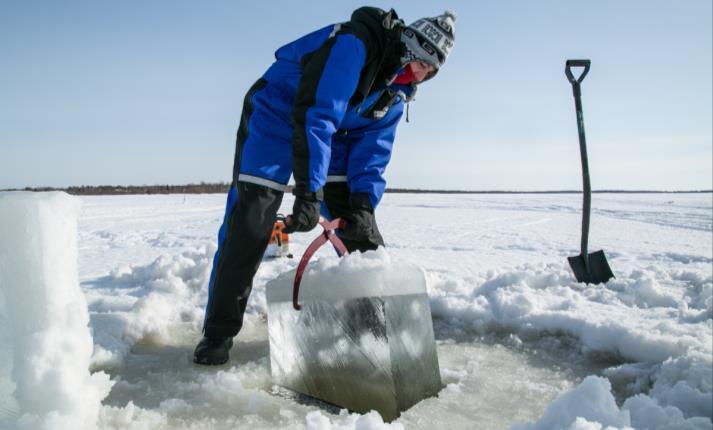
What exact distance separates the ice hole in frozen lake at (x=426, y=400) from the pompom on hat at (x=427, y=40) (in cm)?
121

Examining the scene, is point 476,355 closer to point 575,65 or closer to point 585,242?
point 585,242

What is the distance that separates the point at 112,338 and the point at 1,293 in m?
1.19

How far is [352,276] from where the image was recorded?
4.77 feet

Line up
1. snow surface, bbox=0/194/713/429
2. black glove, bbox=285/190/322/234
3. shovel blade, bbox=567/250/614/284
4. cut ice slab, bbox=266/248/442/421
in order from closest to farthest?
snow surface, bbox=0/194/713/429 → cut ice slab, bbox=266/248/442/421 → black glove, bbox=285/190/322/234 → shovel blade, bbox=567/250/614/284

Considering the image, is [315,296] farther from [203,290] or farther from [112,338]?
[203,290]

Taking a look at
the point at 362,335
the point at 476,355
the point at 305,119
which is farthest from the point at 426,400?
the point at 305,119

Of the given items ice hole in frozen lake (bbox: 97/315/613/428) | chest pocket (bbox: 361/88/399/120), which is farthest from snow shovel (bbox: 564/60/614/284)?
chest pocket (bbox: 361/88/399/120)

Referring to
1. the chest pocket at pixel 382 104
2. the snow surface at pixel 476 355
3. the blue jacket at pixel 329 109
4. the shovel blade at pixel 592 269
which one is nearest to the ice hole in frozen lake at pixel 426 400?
the snow surface at pixel 476 355

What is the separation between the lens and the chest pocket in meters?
2.18

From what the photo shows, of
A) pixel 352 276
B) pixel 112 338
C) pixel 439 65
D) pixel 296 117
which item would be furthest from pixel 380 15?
pixel 112 338

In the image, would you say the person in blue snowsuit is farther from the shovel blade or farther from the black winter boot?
the shovel blade

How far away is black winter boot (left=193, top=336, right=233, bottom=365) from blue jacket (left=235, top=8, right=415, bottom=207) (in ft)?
2.15

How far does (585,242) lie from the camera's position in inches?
146

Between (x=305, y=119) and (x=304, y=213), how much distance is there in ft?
1.12
